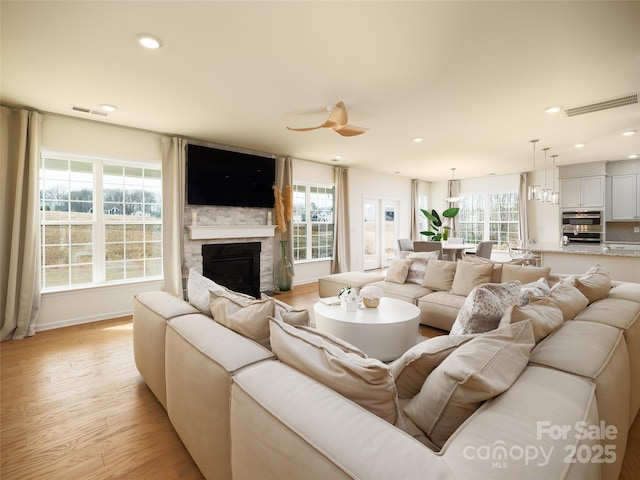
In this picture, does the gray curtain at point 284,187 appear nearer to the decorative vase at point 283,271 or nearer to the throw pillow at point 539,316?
the decorative vase at point 283,271

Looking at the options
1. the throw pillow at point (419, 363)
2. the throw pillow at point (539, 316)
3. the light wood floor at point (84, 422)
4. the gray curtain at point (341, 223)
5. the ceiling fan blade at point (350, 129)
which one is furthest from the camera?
the gray curtain at point (341, 223)

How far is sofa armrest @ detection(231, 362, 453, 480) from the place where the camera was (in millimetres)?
727

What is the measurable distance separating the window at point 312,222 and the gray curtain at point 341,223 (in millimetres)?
192

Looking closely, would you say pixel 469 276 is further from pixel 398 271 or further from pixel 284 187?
pixel 284 187

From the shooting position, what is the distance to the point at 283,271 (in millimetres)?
5855

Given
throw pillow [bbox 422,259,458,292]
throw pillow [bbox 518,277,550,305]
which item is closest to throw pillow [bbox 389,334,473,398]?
throw pillow [bbox 518,277,550,305]

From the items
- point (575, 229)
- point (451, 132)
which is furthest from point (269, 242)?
point (575, 229)

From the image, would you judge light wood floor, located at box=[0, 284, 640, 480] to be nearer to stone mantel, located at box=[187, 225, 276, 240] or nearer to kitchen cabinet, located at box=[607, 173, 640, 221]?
stone mantel, located at box=[187, 225, 276, 240]

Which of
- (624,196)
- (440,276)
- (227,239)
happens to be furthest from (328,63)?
(624,196)

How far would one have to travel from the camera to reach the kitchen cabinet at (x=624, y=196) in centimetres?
620

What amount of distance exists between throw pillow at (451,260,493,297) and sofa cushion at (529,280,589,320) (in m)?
1.40

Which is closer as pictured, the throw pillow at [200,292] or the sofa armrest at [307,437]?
the sofa armrest at [307,437]

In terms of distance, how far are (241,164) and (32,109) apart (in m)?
2.65

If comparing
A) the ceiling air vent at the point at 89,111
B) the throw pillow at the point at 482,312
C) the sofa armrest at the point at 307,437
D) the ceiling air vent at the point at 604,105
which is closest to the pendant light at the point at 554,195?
the ceiling air vent at the point at 604,105
